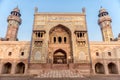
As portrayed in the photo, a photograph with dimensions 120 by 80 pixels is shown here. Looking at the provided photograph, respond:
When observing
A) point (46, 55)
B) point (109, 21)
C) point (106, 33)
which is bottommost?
point (46, 55)

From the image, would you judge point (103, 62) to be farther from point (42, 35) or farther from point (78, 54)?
point (42, 35)

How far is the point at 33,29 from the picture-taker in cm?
2225

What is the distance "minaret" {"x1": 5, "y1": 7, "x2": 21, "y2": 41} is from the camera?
96.4ft

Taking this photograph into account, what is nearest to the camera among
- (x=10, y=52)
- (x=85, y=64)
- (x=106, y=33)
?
(x=85, y=64)

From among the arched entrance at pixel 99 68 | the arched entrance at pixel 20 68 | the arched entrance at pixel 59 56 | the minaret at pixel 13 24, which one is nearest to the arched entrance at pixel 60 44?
the arched entrance at pixel 59 56

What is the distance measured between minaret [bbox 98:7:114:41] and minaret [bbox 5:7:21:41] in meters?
19.1

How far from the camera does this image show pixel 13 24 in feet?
101

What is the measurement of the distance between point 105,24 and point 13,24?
67.2ft

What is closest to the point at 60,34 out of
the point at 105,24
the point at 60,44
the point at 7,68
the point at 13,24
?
the point at 60,44

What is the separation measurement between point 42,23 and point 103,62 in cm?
1219

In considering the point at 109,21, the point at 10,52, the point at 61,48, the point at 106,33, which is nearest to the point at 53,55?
the point at 61,48

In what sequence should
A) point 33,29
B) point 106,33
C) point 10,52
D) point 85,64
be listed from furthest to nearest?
point 106,33
point 10,52
point 33,29
point 85,64

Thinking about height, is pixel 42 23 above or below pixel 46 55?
above

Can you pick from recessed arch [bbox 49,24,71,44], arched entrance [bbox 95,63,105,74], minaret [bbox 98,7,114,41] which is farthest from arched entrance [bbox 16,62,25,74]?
minaret [bbox 98,7,114,41]
